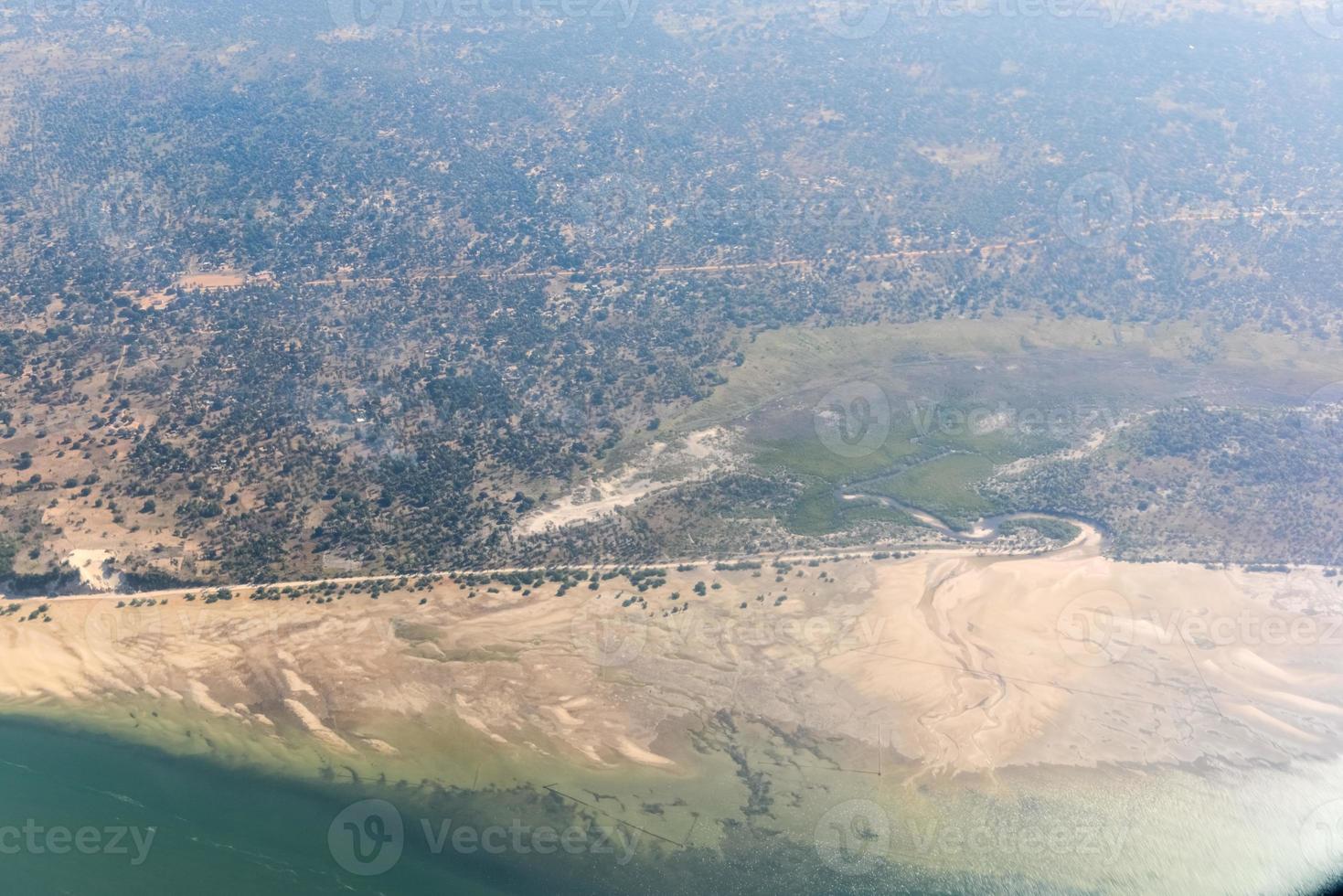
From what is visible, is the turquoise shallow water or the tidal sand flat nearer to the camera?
the turquoise shallow water

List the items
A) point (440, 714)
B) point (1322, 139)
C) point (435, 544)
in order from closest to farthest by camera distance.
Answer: point (440, 714) → point (435, 544) → point (1322, 139)

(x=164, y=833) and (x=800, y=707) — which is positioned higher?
(x=800, y=707)

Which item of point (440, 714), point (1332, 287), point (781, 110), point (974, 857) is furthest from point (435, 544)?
point (1332, 287)

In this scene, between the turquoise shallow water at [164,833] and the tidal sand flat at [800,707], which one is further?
the tidal sand flat at [800,707]

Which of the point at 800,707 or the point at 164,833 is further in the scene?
the point at 800,707

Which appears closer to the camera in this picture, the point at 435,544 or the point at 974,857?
the point at 974,857

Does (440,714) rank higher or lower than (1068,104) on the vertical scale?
lower

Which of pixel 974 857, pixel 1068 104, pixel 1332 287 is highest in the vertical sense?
pixel 1068 104

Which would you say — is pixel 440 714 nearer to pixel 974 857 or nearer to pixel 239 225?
pixel 974 857
